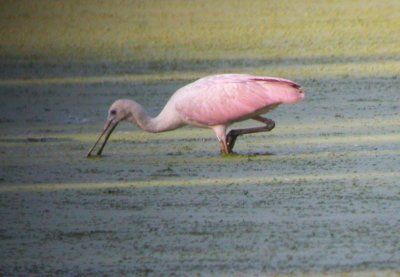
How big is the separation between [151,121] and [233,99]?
0.54 m

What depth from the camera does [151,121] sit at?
929 cm

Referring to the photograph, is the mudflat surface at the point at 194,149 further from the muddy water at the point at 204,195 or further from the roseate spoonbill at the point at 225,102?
the roseate spoonbill at the point at 225,102

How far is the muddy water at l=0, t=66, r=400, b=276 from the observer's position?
599 cm

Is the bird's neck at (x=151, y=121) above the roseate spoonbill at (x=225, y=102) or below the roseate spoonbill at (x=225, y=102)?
below

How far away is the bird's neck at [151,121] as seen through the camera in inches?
361

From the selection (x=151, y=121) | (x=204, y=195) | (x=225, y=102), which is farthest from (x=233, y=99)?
(x=204, y=195)

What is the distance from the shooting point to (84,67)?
14633 mm

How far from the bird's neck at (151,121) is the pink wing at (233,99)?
0.15 meters

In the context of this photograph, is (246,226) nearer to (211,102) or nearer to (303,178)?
(303,178)

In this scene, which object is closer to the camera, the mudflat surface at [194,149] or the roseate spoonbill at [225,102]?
the mudflat surface at [194,149]

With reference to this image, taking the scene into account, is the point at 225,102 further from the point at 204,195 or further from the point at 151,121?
the point at 204,195

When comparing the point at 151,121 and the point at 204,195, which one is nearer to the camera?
the point at 204,195

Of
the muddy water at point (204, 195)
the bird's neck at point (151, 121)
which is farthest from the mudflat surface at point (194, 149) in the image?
the bird's neck at point (151, 121)

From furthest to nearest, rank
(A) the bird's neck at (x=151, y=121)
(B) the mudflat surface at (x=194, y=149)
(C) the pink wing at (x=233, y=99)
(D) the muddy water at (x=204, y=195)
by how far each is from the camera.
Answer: (A) the bird's neck at (x=151, y=121) < (C) the pink wing at (x=233, y=99) < (B) the mudflat surface at (x=194, y=149) < (D) the muddy water at (x=204, y=195)
